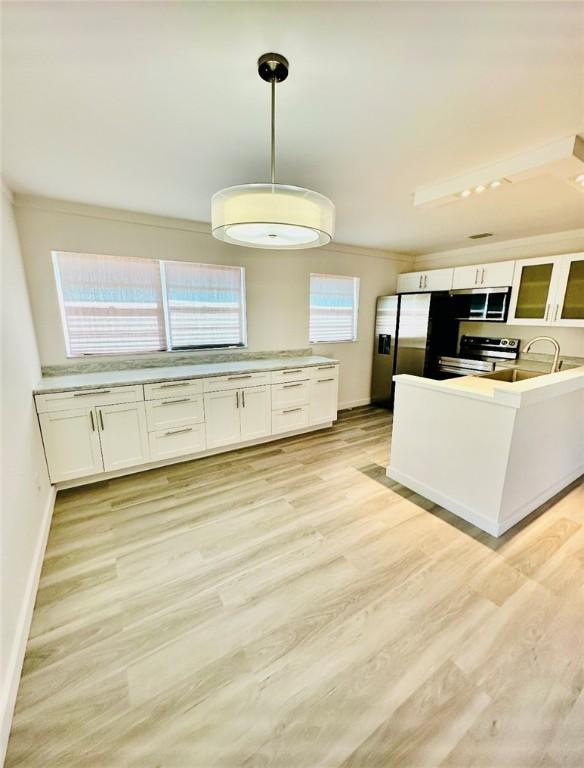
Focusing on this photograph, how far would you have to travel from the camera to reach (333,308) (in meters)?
4.65

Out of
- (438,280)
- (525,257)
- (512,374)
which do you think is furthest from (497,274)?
(512,374)

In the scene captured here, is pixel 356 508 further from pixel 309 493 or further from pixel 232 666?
pixel 232 666

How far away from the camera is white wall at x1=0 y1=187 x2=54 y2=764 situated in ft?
4.26

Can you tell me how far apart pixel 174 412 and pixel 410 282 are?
405cm

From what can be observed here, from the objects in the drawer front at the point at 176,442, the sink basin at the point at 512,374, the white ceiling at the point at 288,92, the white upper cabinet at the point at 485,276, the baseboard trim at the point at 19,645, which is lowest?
the baseboard trim at the point at 19,645

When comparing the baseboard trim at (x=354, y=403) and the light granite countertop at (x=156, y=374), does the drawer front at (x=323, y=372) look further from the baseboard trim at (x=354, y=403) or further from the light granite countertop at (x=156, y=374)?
the baseboard trim at (x=354, y=403)

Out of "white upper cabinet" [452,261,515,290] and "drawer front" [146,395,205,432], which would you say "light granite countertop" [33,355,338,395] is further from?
"white upper cabinet" [452,261,515,290]

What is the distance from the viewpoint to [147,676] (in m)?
1.33

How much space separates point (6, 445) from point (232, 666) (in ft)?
5.09

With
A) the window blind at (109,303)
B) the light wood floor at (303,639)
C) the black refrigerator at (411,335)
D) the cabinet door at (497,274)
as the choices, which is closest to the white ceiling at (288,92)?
the window blind at (109,303)

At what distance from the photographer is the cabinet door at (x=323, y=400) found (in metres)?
3.94

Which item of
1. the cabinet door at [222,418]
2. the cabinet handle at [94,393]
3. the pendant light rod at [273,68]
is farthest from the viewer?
the cabinet door at [222,418]

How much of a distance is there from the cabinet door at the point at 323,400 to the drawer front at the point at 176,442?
1.41 metres

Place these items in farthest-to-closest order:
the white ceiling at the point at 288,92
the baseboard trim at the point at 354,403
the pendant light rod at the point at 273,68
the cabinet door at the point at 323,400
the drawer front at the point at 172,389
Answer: the baseboard trim at the point at 354,403
the cabinet door at the point at 323,400
the drawer front at the point at 172,389
the pendant light rod at the point at 273,68
the white ceiling at the point at 288,92
